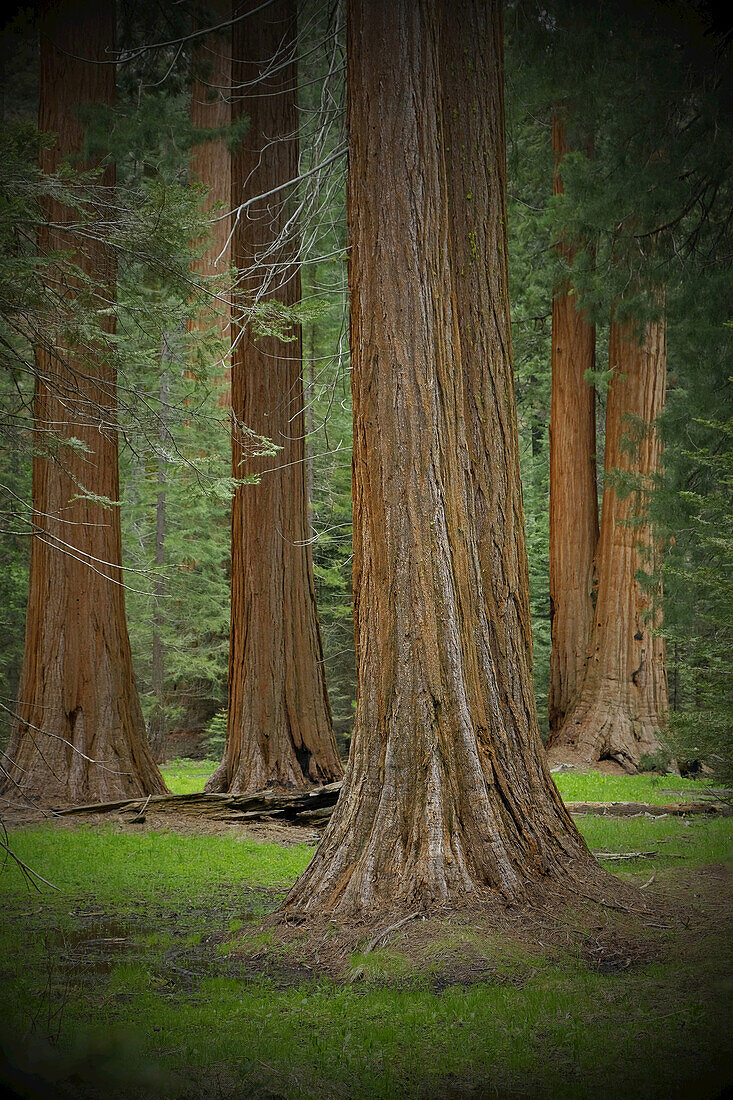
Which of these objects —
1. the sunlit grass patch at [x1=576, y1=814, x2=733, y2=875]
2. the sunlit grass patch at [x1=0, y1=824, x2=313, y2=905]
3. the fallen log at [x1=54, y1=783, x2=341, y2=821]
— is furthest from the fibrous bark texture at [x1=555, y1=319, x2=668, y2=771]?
the sunlit grass patch at [x1=0, y1=824, x2=313, y2=905]

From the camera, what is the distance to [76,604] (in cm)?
909

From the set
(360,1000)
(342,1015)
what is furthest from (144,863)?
(342,1015)

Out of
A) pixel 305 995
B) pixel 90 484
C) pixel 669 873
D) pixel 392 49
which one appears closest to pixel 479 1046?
pixel 305 995

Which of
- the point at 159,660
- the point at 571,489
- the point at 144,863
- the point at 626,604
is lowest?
the point at 144,863

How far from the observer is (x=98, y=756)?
8883 millimetres

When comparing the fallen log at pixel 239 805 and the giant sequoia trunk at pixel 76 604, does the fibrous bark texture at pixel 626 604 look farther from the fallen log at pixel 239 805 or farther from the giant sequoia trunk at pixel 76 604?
the giant sequoia trunk at pixel 76 604

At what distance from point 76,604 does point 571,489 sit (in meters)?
8.19

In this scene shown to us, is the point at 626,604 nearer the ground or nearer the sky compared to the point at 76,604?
nearer the sky

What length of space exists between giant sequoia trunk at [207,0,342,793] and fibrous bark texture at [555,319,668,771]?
14.9ft

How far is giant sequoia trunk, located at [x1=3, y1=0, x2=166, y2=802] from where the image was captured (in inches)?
347

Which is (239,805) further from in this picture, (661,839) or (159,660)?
(159,660)

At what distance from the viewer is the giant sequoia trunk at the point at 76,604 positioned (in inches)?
347

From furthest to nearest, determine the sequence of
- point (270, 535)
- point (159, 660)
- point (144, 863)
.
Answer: point (159, 660) → point (270, 535) → point (144, 863)

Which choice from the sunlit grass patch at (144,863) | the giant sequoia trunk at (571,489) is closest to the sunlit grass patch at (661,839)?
the sunlit grass patch at (144,863)
